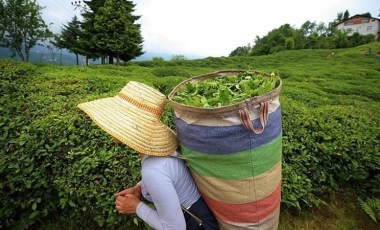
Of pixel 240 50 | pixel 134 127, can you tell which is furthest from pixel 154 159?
pixel 240 50

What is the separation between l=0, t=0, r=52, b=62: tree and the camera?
109 feet

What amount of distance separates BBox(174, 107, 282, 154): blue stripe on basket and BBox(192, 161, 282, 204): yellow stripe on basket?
193mm

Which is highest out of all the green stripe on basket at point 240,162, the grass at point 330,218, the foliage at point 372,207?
the green stripe on basket at point 240,162

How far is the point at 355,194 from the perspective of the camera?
144 inches

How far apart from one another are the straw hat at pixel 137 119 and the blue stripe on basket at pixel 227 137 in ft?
0.61

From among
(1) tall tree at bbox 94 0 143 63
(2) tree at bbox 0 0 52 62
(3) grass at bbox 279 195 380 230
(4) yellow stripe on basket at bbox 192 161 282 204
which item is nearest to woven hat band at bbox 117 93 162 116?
(4) yellow stripe on basket at bbox 192 161 282 204

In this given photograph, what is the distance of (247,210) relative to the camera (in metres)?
1.66

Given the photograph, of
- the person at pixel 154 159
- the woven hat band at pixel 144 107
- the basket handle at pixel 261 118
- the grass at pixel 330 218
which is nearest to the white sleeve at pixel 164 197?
the person at pixel 154 159

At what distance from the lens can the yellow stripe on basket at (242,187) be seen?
1.60m

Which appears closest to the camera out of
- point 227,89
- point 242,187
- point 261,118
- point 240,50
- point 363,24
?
point 261,118

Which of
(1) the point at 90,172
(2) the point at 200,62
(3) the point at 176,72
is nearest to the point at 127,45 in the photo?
(2) the point at 200,62

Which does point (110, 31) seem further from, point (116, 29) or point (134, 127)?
point (134, 127)

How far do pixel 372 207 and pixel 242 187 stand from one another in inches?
102

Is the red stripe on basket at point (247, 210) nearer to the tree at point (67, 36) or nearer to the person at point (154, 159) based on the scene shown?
the person at point (154, 159)
